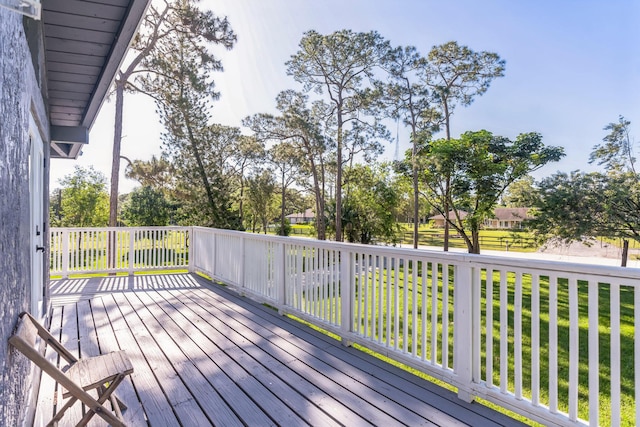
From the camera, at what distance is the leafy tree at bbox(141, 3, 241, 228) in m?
11.2

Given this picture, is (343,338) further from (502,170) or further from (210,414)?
(502,170)

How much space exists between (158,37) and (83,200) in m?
12.6

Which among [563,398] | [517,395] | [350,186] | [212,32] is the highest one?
[212,32]

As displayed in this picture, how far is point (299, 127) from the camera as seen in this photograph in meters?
18.0

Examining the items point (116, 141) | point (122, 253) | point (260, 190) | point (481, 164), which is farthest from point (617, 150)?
point (260, 190)

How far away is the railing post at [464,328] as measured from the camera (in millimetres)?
2318

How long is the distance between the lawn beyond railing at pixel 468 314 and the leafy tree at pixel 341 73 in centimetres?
1302

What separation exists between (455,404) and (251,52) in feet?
43.7

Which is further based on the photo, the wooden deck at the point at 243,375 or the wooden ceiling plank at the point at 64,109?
the wooden ceiling plank at the point at 64,109

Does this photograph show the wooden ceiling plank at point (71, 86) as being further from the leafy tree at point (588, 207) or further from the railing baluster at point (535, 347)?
the leafy tree at point (588, 207)

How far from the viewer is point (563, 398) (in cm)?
291

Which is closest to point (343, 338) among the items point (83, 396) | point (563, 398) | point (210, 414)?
point (210, 414)

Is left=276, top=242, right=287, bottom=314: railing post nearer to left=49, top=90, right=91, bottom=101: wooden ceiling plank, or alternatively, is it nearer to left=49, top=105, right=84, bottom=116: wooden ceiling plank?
left=49, top=90, right=91, bottom=101: wooden ceiling plank

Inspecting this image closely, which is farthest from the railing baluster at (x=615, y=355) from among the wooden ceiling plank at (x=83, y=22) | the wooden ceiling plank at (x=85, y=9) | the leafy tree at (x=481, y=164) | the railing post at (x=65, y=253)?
the leafy tree at (x=481, y=164)
